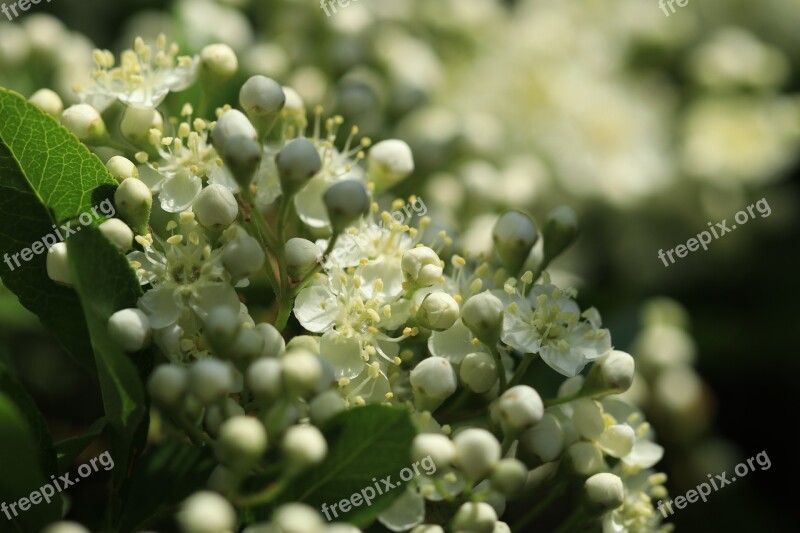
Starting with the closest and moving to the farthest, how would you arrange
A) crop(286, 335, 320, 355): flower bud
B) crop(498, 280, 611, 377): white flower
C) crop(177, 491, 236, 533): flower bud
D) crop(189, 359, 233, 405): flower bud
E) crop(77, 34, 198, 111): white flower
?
crop(177, 491, 236, 533): flower bud, crop(189, 359, 233, 405): flower bud, crop(286, 335, 320, 355): flower bud, crop(498, 280, 611, 377): white flower, crop(77, 34, 198, 111): white flower

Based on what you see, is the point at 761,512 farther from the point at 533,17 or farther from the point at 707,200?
the point at 533,17

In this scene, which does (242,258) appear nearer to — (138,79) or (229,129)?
(229,129)

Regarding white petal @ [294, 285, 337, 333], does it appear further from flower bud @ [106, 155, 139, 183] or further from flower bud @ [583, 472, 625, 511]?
flower bud @ [583, 472, 625, 511]

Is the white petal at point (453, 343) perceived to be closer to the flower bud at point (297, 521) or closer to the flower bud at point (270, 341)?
the flower bud at point (270, 341)

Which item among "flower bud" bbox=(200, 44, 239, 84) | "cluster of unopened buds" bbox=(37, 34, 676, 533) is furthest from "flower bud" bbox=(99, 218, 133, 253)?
"flower bud" bbox=(200, 44, 239, 84)

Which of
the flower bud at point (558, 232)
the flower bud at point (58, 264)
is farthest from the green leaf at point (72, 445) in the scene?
the flower bud at point (558, 232)

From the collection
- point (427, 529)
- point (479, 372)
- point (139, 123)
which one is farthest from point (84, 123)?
point (427, 529)

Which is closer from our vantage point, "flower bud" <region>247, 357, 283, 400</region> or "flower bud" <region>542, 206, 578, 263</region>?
"flower bud" <region>247, 357, 283, 400</region>

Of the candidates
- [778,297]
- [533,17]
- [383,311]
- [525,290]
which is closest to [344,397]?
[383,311]
